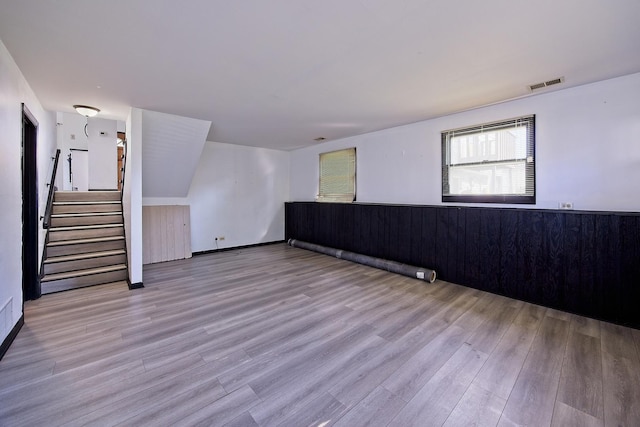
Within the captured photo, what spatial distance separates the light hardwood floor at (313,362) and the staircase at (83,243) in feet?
1.28

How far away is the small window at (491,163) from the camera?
3602 millimetres

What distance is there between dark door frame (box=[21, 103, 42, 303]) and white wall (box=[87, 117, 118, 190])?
14.0 ft

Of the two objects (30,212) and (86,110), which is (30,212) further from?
(86,110)

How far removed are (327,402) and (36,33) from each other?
3489 mm

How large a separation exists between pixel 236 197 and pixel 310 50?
4834mm

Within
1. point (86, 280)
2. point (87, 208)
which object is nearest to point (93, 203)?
point (87, 208)

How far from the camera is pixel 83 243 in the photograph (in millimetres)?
4316

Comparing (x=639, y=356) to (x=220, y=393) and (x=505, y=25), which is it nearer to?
(x=505, y=25)

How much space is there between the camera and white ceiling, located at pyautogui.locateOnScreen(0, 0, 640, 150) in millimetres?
1867

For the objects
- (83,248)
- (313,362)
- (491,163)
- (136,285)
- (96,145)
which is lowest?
(313,362)

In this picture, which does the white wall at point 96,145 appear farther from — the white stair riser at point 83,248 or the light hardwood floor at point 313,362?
the light hardwood floor at point 313,362

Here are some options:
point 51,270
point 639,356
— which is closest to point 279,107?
point 51,270

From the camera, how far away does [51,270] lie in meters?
3.85

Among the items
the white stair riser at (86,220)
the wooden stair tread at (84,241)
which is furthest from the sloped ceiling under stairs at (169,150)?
the wooden stair tread at (84,241)
